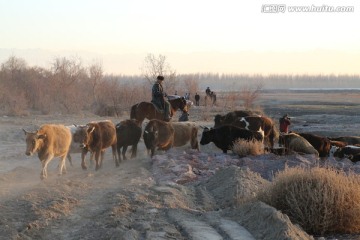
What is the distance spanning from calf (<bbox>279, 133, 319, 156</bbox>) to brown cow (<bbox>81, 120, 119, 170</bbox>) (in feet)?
21.2

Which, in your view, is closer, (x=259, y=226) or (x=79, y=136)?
(x=259, y=226)

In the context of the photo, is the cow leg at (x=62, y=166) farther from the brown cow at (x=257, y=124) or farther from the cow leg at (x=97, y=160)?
the brown cow at (x=257, y=124)

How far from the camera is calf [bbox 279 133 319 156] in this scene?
766 inches

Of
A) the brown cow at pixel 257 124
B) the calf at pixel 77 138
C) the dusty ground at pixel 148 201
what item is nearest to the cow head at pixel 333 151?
the brown cow at pixel 257 124

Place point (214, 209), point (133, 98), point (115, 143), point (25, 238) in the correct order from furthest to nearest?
point (133, 98), point (115, 143), point (214, 209), point (25, 238)

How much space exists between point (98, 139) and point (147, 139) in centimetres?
Result: 199

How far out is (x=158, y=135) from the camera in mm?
17641

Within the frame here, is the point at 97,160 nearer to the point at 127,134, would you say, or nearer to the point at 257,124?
the point at 127,134

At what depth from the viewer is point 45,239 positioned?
8352 millimetres

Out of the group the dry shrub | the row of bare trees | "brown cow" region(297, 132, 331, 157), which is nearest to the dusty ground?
the dry shrub

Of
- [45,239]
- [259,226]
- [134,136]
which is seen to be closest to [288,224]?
[259,226]

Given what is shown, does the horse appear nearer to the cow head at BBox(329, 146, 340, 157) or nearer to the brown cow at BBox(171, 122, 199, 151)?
the brown cow at BBox(171, 122, 199, 151)

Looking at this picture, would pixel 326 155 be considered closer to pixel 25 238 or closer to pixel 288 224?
pixel 288 224

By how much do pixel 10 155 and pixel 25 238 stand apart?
37.3 feet
